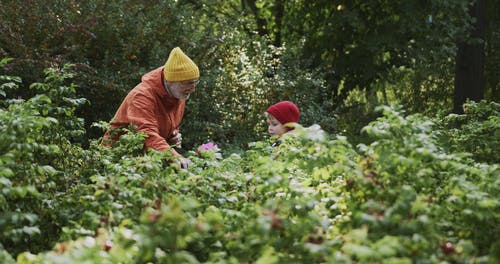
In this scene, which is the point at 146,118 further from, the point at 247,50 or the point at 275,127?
the point at 247,50

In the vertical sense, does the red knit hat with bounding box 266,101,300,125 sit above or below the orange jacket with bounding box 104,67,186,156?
above

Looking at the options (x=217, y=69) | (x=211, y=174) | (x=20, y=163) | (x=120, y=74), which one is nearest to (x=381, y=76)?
(x=217, y=69)

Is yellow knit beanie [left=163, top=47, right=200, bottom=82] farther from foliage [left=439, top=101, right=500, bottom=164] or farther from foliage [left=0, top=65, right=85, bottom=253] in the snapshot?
foliage [left=439, top=101, right=500, bottom=164]

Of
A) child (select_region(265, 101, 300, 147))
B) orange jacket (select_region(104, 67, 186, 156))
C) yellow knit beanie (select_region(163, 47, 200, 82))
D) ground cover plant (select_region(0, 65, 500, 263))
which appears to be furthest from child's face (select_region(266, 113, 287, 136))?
ground cover plant (select_region(0, 65, 500, 263))

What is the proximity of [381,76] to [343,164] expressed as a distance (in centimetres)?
818

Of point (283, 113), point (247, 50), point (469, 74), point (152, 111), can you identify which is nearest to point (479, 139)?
point (283, 113)

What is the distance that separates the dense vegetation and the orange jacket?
13.2 inches

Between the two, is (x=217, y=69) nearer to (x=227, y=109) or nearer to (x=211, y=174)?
(x=227, y=109)

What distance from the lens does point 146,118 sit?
5145 millimetres

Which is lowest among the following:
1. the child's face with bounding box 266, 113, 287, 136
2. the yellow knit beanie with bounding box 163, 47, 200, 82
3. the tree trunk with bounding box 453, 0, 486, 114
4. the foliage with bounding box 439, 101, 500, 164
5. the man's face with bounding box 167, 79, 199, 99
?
the child's face with bounding box 266, 113, 287, 136

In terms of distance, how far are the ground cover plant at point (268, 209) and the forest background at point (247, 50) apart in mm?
2936

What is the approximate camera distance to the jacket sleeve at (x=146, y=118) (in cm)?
490

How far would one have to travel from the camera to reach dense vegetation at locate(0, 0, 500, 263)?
2.75m

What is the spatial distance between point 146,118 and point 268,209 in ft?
8.27
